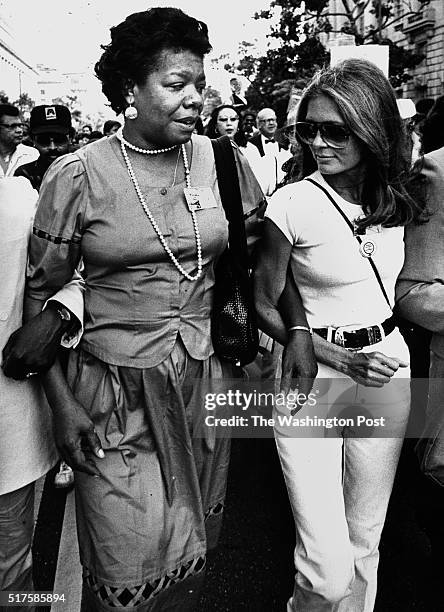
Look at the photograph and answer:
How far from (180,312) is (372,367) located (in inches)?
25.3

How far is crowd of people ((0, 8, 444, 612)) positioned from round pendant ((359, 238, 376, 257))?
1cm

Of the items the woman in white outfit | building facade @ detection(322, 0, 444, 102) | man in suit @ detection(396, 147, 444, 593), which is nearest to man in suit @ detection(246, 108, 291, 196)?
man in suit @ detection(396, 147, 444, 593)

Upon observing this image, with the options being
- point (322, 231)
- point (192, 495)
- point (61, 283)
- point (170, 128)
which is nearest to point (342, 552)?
point (192, 495)

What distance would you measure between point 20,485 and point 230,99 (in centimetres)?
641

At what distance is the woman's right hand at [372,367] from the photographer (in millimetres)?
2553

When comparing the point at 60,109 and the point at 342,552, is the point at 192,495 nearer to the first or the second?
the point at 342,552

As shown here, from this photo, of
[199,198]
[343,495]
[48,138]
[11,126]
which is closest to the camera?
[199,198]

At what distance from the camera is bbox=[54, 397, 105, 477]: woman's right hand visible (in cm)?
247

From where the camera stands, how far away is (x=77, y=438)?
2.49m

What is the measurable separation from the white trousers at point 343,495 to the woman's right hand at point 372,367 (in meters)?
0.11

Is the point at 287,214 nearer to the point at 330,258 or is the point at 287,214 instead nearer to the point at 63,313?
the point at 330,258

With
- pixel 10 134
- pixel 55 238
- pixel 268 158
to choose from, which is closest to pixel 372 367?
pixel 55 238

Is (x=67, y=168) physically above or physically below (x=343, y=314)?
above

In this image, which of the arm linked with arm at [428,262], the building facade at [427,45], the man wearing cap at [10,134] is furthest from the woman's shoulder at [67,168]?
the building facade at [427,45]
